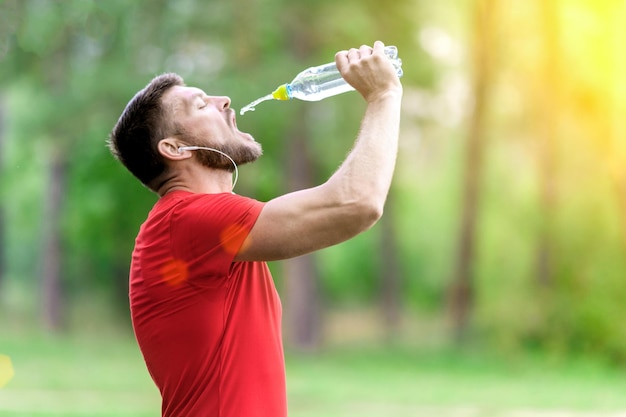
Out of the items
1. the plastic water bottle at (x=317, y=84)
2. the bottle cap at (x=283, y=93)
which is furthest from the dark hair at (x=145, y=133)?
the plastic water bottle at (x=317, y=84)

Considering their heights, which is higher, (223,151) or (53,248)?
(53,248)

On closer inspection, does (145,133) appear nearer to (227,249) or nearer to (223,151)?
(223,151)

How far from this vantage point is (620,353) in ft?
67.7

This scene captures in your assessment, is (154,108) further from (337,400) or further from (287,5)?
(287,5)

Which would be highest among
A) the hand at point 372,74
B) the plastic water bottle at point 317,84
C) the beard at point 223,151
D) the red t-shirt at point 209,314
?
the plastic water bottle at point 317,84

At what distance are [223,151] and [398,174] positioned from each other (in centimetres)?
2341

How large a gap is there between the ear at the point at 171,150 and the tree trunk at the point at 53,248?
24.3 metres

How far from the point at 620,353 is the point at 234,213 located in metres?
19.7

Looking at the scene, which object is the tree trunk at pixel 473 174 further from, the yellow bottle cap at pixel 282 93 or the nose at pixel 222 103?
the nose at pixel 222 103

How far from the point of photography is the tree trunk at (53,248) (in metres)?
26.4

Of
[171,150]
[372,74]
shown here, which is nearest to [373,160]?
[372,74]

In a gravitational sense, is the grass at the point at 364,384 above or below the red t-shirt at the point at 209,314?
below

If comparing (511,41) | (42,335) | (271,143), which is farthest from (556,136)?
(42,335)

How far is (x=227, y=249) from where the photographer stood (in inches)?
96.8
